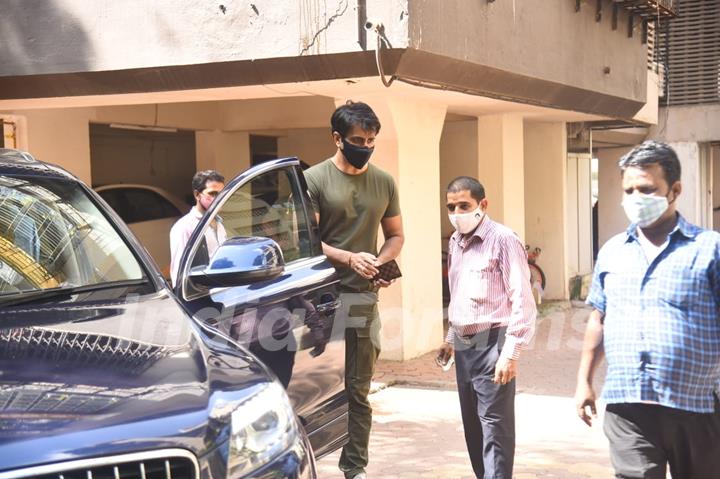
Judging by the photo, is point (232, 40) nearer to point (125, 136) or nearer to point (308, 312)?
point (308, 312)

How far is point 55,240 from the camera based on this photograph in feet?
12.6

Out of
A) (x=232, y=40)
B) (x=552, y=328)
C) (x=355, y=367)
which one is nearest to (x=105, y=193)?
(x=232, y=40)

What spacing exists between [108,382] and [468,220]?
252cm

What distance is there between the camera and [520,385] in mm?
8680

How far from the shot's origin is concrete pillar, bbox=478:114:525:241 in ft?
39.5

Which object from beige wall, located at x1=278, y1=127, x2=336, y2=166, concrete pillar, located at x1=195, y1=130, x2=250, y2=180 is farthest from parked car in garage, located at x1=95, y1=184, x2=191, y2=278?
beige wall, located at x1=278, y1=127, x2=336, y2=166

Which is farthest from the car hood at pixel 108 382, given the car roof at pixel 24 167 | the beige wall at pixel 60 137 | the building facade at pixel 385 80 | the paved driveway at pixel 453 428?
the beige wall at pixel 60 137

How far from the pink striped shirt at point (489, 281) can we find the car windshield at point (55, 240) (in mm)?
1731

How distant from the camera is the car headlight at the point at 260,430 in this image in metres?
2.69

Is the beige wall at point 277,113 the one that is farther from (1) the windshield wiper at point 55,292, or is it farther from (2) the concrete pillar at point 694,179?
(1) the windshield wiper at point 55,292

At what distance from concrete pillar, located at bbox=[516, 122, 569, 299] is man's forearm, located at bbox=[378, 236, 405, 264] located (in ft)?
31.2

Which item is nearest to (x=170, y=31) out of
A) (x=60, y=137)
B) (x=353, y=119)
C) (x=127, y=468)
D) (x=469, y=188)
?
(x=60, y=137)

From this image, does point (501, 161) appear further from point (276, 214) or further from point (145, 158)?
point (145, 158)

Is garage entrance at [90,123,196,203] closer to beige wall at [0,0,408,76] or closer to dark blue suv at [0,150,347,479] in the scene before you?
beige wall at [0,0,408,76]
